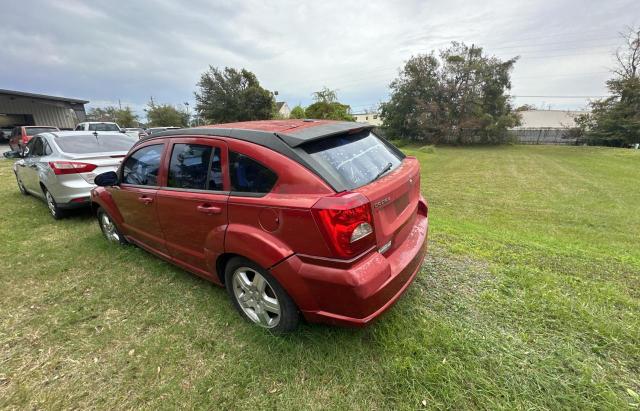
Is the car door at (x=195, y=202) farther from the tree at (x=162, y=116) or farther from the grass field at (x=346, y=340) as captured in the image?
the tree at (x=162, y=116)

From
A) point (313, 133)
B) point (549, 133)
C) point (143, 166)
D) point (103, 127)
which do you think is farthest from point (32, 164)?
point (549, 133)

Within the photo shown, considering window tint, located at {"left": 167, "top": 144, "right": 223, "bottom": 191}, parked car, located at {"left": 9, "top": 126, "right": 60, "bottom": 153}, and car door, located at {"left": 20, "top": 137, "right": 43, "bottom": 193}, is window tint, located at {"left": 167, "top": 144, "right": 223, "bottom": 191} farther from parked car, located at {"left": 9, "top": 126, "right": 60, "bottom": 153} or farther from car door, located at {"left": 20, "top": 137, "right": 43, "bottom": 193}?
parked car, located at {"left": 9, "top": 126, "right": 60, "bottom": 153}

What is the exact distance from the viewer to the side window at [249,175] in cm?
197

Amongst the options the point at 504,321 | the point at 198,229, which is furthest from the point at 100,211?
the point at 504,321

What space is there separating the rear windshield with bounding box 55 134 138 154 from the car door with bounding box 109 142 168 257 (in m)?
2.21

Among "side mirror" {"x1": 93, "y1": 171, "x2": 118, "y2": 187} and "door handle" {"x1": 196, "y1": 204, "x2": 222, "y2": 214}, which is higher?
"side mirror" {"x1": 93, "y1": 171, "x2": 118, "y2": 187}

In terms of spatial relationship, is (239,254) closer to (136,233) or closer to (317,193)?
(317,193)

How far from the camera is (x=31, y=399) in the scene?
1.88 metres

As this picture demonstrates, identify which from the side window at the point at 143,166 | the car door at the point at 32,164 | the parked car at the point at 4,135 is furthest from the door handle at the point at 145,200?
the parked car at the point at 4,135

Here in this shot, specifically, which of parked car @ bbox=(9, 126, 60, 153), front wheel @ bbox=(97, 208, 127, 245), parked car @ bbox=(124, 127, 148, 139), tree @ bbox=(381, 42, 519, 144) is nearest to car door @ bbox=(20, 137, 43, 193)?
parked car @ bbox=(124, 127, 148, 139)

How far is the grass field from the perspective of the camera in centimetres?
180

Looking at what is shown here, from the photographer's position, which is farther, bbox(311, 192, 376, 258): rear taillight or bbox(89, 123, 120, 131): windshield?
bbox(89, 123, 120, 131): windshield

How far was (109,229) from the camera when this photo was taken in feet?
13.3

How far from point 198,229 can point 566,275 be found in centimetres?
357
